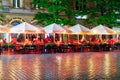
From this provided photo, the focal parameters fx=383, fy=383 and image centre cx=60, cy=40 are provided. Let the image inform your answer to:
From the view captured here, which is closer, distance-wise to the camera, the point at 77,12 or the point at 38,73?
the point at 38,73

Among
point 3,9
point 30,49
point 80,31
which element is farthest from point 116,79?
point 3,9

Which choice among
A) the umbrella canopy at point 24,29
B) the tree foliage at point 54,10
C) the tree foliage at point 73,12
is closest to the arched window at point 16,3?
the tree foliage at point 73,12

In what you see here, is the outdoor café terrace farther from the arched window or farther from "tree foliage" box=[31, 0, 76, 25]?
the arched window


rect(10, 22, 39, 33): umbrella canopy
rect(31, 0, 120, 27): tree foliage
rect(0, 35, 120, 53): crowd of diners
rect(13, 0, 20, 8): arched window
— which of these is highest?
rect(13, 0, 20, 8): arched window

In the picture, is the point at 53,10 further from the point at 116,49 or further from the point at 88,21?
the point at 116,49

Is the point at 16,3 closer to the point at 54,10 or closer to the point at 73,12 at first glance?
the point at 54,10

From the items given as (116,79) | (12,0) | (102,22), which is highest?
(12,0)

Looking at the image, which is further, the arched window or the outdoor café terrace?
the arched window

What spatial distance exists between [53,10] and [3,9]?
7163mm

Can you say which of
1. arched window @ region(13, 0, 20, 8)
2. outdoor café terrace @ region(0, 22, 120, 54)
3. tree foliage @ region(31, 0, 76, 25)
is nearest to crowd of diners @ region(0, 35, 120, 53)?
outdoor café terrace @ region(0, 22, 120, 54)

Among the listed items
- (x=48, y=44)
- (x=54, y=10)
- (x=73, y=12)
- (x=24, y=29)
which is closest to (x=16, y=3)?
(x=54, y=10)

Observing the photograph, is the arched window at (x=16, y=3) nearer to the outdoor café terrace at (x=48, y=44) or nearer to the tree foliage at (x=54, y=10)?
the tree foliage at (x=54, y=10)

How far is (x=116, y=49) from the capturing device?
125 ft

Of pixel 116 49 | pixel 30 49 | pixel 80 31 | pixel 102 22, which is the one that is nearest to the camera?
pixel 30 49
